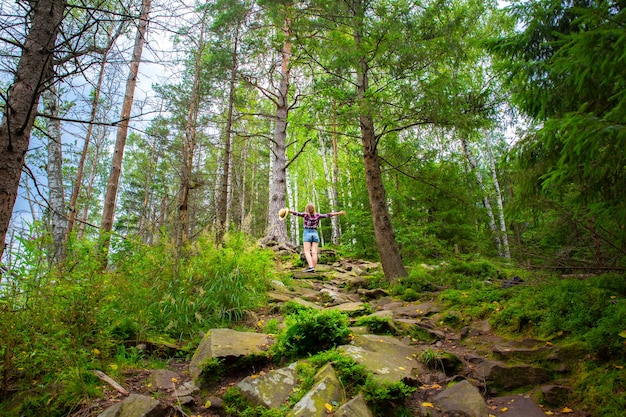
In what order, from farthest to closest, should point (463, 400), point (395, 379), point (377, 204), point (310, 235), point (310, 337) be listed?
point (310, 235), point (377, 204), point (310, 337), point (395, 379), point (463, 400)

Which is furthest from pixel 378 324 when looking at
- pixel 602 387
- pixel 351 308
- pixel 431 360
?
pixel 602 387

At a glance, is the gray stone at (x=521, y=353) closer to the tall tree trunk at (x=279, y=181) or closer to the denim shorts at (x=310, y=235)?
the denim shorts at (x=310, y=235)

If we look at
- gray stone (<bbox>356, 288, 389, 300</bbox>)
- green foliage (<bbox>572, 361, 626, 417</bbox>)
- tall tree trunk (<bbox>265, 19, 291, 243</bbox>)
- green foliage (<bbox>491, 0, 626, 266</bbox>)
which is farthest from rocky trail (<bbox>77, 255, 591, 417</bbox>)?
tall tree trunk (<bbox>265, 19, 291, 243</bbox>)

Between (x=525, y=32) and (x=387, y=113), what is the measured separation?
2707 millimetres

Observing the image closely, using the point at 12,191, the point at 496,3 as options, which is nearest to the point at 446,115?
the point at 12,191

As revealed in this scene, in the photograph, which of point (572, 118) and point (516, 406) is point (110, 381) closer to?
point (516, 406)

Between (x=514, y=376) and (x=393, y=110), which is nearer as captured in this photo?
(x=514, y=376)

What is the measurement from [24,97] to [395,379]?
3.77m

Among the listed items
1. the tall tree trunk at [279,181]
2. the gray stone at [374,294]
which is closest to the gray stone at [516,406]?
the gray stone at [374,294]

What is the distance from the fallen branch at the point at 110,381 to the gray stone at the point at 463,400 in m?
2.60

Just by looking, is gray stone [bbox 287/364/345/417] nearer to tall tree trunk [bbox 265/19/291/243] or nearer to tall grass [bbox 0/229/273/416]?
tall grass [bbox 0/229/273/416]

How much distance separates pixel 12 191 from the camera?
2578 mm

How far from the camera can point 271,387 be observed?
2904 millimetres

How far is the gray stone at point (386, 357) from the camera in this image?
299cm
